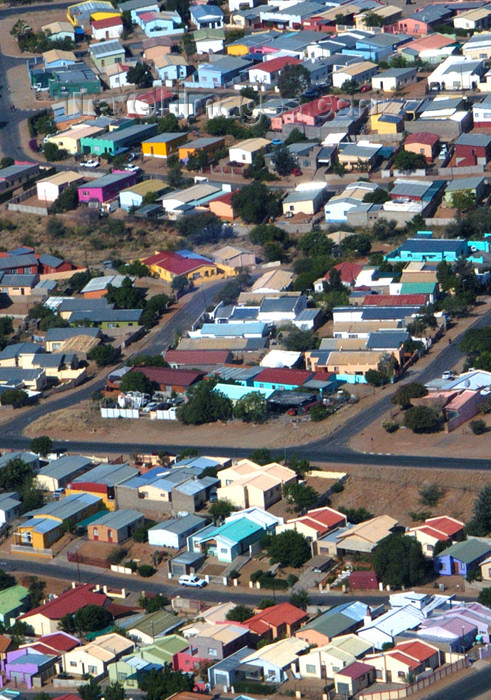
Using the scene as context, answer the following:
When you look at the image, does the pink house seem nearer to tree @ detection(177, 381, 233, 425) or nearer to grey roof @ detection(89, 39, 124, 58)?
grey roof @ detection(89, 39, 124, 58)

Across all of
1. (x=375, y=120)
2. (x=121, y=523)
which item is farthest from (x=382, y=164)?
(x=121, y=523)

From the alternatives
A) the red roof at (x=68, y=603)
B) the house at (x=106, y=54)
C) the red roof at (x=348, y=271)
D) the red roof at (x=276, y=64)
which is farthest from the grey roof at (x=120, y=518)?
the house at (x=106, y=54)

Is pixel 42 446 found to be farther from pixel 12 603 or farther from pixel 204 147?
pixel 204 147

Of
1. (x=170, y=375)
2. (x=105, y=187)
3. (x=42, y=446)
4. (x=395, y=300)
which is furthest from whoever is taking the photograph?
(x=105, y=187)

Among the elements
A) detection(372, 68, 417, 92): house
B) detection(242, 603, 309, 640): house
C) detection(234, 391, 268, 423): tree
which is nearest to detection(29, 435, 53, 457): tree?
detection(234, 391, 268, 423): tree

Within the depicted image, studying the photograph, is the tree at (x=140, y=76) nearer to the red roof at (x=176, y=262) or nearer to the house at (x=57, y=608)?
the red roof at (x=176, y=262)

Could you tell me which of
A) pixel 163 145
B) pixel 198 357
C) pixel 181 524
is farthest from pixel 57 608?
pixel 163 145
